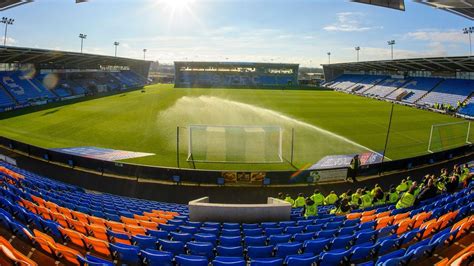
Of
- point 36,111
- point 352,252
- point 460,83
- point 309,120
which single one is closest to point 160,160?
point 352,252

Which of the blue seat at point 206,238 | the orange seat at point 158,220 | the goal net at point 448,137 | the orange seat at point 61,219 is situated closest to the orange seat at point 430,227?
the blue seat at point 206,238

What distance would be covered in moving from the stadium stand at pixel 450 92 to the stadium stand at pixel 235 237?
49520 mm

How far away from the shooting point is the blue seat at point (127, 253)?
20.3 feet

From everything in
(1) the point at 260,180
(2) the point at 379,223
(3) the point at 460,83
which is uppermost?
(3) the point at 460,83

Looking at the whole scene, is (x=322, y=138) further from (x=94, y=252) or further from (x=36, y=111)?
(x=36, y=111)

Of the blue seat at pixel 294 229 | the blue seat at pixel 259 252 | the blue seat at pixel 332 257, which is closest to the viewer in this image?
the blue seat at pixel 332 257

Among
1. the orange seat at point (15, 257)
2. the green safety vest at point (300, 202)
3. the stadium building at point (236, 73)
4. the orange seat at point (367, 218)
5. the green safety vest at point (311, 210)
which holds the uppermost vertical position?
the stadium building at point (236, 73)

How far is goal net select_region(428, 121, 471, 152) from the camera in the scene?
85.5 ft

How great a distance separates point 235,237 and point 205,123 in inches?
1067

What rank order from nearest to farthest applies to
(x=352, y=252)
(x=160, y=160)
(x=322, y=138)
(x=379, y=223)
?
(x=352, y=252)
(x=379, y=223)
(x=160, y=160)
(x=322, y=138)

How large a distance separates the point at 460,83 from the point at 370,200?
55.9 metres

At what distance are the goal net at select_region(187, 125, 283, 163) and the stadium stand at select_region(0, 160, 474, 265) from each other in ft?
37.5

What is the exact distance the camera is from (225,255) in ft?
21.8

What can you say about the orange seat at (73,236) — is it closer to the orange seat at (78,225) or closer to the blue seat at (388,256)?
the orange seat at (78,225)
